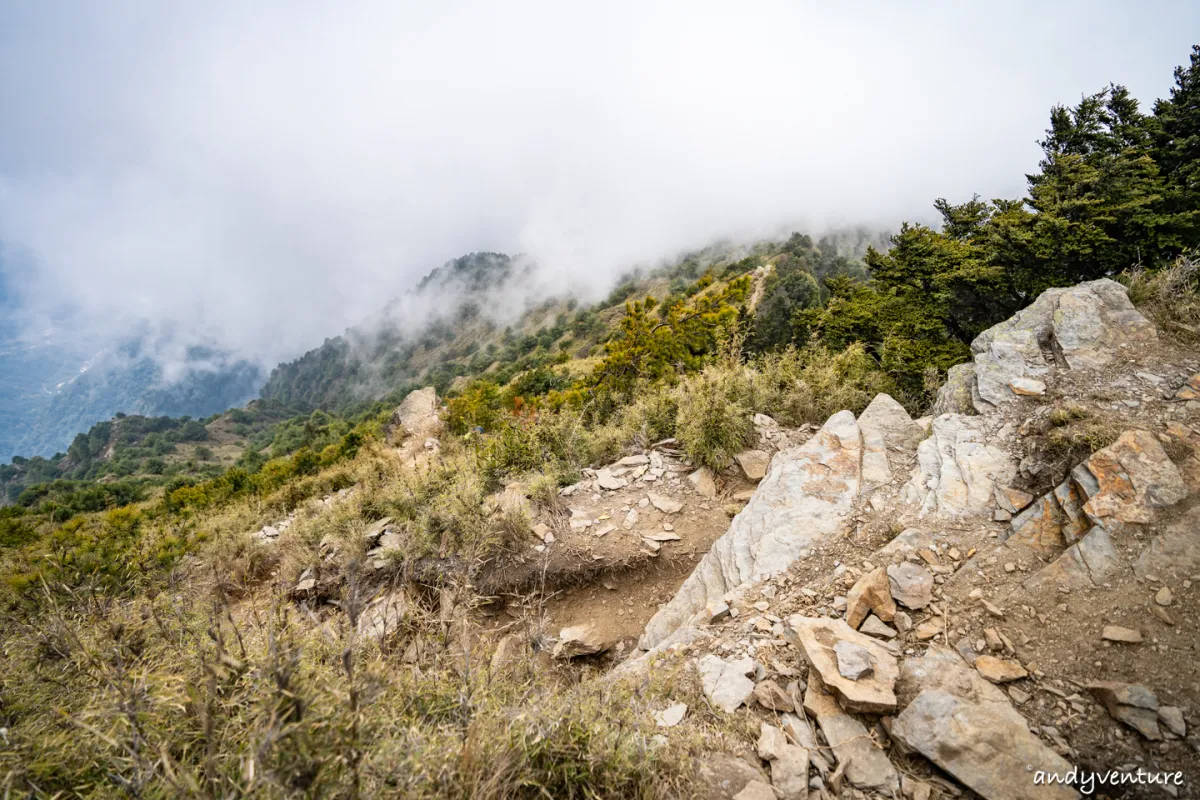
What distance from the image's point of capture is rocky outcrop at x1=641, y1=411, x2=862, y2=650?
4.65 metres

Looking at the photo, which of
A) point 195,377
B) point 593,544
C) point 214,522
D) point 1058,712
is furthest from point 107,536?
point 195,377

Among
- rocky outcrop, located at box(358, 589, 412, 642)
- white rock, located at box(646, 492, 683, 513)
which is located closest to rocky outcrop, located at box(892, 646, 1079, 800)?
rocky outcrop, located at box(358, 589, 412, 642)

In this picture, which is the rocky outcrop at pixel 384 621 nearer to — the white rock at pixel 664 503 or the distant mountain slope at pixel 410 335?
the white rock at pixel 664 503

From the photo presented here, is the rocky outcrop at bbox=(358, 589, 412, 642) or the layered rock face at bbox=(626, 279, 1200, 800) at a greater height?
the rocky outcrop at bbox=(358, 589, 412, 642)

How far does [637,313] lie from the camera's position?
12273 millimetres

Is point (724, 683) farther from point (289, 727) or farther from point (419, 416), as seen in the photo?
point (419, 416)

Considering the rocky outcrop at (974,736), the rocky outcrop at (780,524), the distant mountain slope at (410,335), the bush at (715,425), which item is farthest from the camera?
the distant mountain slope at (410,335)

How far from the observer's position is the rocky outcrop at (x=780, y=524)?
4.65 meters

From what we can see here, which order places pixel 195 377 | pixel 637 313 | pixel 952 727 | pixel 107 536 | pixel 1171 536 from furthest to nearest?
pixel 195 377
pixel 637 313
pixel 107 536
pixel 1171 536
pixel 952 727

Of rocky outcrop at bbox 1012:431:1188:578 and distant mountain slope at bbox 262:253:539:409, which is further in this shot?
distant mountain slope at bbox 262:253:539:409

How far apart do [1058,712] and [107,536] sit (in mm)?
15361

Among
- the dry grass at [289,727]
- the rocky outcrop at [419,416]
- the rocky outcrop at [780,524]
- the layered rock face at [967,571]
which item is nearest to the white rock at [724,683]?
the layered rock face at [967,571]

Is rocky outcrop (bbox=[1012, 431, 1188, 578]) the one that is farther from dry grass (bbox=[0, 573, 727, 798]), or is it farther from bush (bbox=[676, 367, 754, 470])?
bush (bbox=[676, 367, 754, 470])

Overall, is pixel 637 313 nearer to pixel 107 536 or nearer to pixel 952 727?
pixel 952 727
